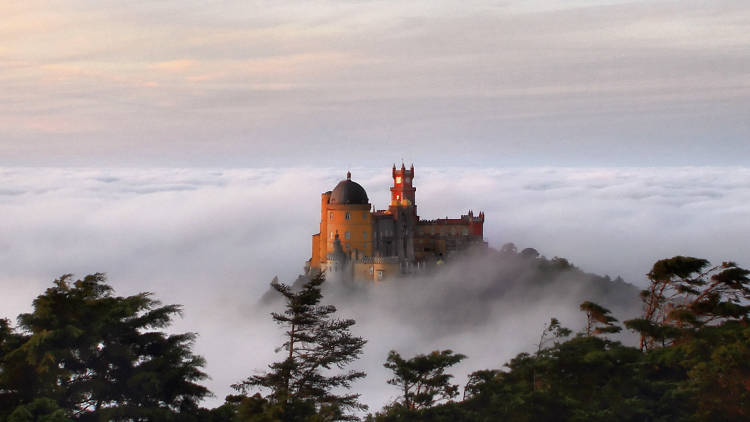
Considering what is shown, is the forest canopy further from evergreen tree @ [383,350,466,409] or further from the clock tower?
the clock tower

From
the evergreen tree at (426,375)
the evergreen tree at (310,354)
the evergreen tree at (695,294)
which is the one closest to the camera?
the evergreen tree at (310,354)

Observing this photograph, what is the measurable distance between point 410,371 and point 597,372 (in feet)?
21.8

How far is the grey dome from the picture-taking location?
97062mm

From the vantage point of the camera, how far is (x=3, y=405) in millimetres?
28000

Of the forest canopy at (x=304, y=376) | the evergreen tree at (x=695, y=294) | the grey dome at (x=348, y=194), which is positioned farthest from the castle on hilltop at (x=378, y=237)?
the forest canopy at (x=304, y=376)

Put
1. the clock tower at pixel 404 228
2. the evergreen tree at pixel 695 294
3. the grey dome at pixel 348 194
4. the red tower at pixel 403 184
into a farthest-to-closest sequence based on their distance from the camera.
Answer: the red tower at pixel 403 184 → the clock tower at pixel 404 228 → the grey dome at pixel 348 194 → the evergreen tree at pixel 695 294

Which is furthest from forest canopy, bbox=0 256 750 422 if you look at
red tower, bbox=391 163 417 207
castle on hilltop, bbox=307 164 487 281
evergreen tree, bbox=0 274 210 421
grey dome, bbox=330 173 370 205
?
red tower, bbox=391 163 417 207

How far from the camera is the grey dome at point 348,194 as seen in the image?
97062 mm

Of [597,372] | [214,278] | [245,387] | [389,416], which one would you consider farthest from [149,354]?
[214,278]

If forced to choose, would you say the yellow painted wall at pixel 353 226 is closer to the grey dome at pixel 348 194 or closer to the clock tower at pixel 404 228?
the grey dome at pixel 348 194

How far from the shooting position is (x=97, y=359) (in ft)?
98.2

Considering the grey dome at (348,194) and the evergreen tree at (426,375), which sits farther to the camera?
the grey dome at (348,194)

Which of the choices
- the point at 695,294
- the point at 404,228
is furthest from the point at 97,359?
the point at 404,228

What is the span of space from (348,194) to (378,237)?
17.9 feet
